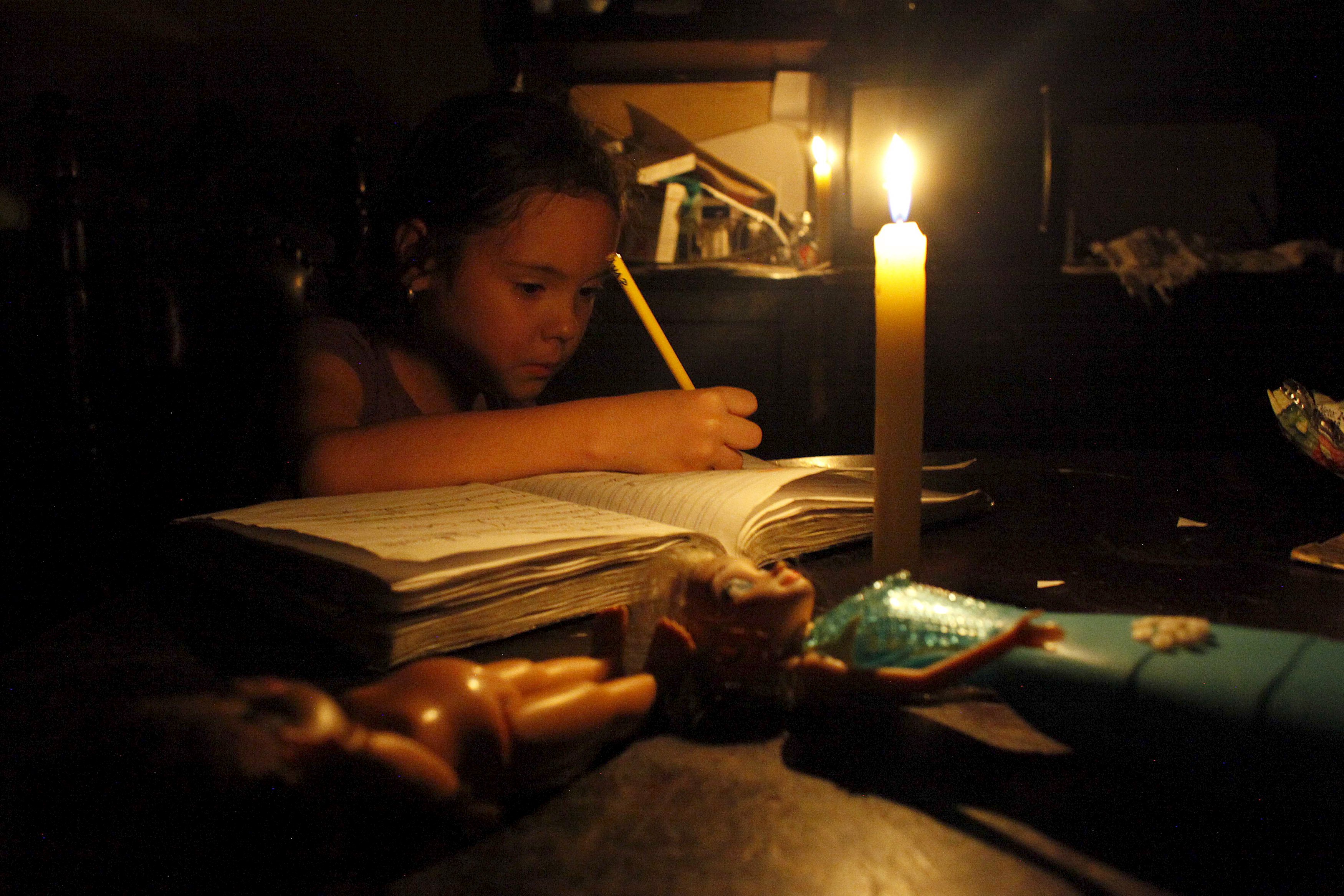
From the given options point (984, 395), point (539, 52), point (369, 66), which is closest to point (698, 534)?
point (984, 395)

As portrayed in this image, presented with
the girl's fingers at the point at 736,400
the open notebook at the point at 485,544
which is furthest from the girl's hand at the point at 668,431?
the open notebook at the point at 485,544

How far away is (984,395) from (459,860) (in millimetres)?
1820

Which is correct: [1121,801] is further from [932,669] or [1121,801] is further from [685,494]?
[685,494]

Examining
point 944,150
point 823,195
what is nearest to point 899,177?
point 823,195

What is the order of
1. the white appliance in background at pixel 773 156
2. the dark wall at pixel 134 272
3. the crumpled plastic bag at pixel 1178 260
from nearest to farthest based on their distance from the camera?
1. the dark wall at pixel 134 272
2. the crumpled plastic bag at pixel 1178 260
3. the white appliance in background at pixel 773 156

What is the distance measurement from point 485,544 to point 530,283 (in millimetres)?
613

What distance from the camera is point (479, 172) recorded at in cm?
103

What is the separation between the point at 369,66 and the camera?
2.03 meters

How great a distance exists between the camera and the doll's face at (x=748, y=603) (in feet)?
1.02

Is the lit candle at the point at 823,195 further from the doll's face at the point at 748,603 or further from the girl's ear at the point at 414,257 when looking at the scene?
the doll's face at the point at 748,603

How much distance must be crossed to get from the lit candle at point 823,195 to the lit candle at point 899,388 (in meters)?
0.96

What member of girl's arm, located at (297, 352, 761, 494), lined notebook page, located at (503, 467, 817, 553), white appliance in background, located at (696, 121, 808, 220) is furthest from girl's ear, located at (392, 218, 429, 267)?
white appliance in background, located at (696, 121, 808, 220)

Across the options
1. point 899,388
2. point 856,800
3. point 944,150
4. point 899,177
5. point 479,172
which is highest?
point 944,150

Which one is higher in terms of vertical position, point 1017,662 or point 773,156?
point 773,156
